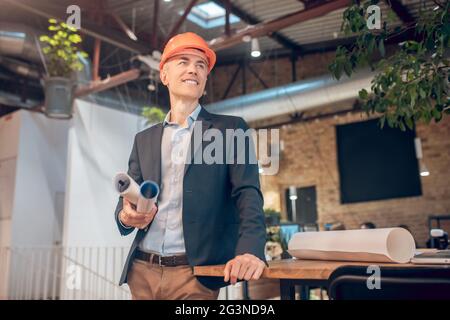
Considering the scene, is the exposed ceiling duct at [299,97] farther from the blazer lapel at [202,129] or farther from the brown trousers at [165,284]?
the brown trousers at [165,284]

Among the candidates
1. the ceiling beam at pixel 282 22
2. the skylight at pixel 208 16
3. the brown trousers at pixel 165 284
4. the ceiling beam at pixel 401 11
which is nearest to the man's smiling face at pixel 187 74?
the brown trousers at pixel 165 284

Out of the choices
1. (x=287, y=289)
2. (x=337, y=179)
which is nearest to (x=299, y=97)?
(x=337, y=179)

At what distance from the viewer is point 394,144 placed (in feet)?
27.2

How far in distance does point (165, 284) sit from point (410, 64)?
115 centimetres

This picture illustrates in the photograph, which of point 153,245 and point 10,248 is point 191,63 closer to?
point 153,245

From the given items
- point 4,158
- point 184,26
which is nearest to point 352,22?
point 184,26

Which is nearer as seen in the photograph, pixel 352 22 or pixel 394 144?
pixel 352 22

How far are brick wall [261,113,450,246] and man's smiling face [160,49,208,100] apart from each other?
690cm

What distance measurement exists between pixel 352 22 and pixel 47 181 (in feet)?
20.5

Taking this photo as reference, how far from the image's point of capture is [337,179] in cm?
905

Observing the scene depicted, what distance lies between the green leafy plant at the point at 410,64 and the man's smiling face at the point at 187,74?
0.72 meters

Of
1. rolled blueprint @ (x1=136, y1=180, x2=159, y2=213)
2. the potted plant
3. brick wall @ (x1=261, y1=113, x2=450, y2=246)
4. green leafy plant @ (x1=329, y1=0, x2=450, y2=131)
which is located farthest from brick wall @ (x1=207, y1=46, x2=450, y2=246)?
rolled blueprint @ (x1=136, y1=180, x2=159, y2=213)

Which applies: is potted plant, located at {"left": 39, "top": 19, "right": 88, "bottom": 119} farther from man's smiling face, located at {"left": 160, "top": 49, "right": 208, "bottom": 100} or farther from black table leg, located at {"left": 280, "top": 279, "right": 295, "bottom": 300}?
black table leg, located at {"left": 280, "top": 279, "right": 295, "bottom": 300}

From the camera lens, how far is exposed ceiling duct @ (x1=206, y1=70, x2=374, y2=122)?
260 inches
